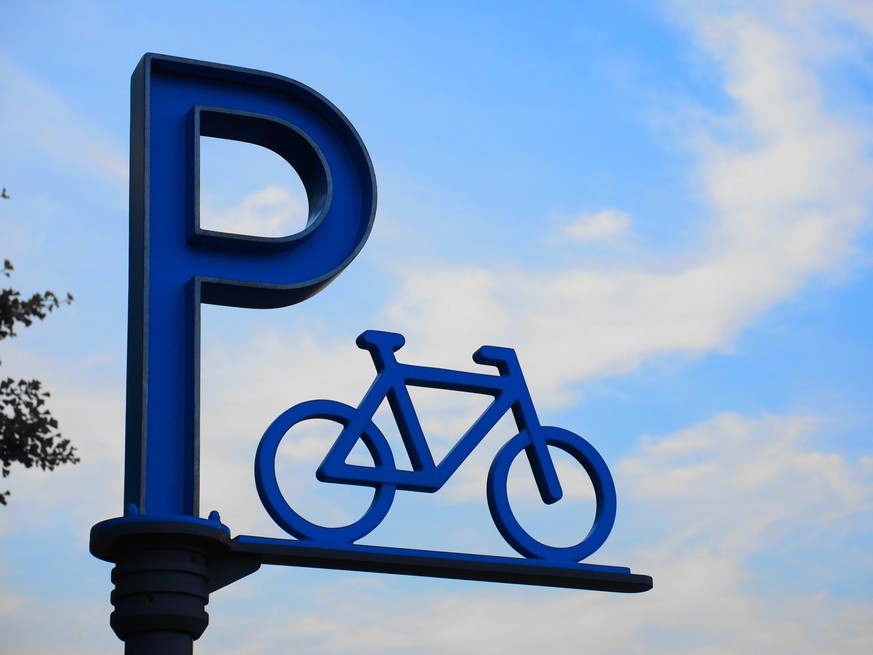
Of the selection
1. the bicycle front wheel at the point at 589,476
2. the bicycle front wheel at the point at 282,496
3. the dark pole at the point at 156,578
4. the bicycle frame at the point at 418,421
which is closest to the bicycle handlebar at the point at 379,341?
the bicycle frame at the point at 418,421

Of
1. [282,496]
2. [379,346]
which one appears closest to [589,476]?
[379,346]

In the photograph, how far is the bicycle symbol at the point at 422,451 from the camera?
40.9ft

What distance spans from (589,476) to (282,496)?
2966 mm

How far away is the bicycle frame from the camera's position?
12805 mm

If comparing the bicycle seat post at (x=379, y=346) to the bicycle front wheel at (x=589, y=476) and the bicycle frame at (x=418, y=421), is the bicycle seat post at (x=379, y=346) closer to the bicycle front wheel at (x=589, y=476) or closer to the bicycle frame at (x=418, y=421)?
Answer: the bicycle frame at (x=418, y=421)

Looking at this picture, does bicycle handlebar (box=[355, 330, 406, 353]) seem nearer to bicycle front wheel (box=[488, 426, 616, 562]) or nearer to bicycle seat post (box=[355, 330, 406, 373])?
bicycle seat post (box=[355, 330, 406, 373])

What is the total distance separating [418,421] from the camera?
1328 cm

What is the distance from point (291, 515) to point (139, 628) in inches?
62.5

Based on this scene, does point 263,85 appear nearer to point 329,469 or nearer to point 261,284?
point 261,284

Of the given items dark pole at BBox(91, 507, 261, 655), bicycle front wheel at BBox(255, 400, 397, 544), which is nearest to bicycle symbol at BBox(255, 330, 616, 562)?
bicycle front wheel at BBox(255, 400, 397, 544)

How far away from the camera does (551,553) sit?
13219 millimetres

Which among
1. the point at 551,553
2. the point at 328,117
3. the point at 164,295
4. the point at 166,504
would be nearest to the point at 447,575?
the point at 551,553

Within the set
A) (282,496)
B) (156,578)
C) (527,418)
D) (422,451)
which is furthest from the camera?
(527,418)

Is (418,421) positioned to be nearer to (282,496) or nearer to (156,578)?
(282,496)
